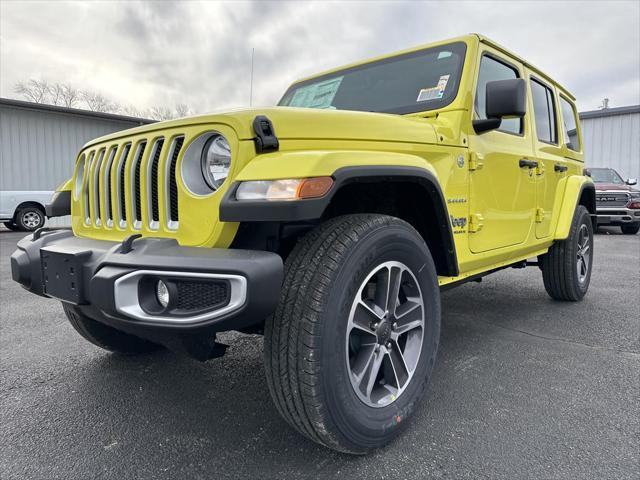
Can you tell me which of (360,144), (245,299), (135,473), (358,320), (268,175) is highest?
(360,144)

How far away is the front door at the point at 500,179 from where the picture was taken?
2604mm

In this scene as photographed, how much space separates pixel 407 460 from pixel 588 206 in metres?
3.92

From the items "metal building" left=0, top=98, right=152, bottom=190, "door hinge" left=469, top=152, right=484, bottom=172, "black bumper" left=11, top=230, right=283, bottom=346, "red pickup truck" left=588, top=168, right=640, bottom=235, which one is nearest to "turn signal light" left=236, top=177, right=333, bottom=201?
"black bumper" left=11, top=230, right=283, bottom=346

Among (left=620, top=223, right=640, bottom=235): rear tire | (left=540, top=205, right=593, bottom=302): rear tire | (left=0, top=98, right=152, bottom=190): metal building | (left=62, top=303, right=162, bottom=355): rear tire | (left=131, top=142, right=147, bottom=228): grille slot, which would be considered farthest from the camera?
(left=0, top=98, right=152, bottom=190): metal building

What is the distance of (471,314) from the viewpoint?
155 inches

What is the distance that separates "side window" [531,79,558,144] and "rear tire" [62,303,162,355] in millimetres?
3197

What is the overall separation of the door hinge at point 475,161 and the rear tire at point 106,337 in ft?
7.06

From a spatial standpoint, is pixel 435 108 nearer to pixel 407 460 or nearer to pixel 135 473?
pixel 407 460

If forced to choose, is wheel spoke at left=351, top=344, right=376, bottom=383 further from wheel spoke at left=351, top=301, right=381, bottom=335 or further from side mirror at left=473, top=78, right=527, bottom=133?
side mirror at left=473, top=78, right=527, bottom=133

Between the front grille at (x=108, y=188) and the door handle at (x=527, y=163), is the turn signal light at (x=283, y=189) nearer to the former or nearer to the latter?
the front grille at (x=108, y=188)

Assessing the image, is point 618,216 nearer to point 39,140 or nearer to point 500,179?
point 500,179

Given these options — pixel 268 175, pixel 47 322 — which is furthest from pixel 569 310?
pixel 47 322

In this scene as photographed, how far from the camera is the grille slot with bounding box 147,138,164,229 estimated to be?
6.12ft

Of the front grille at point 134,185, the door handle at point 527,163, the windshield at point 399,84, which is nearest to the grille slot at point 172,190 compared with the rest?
the front grille at point 134,185
